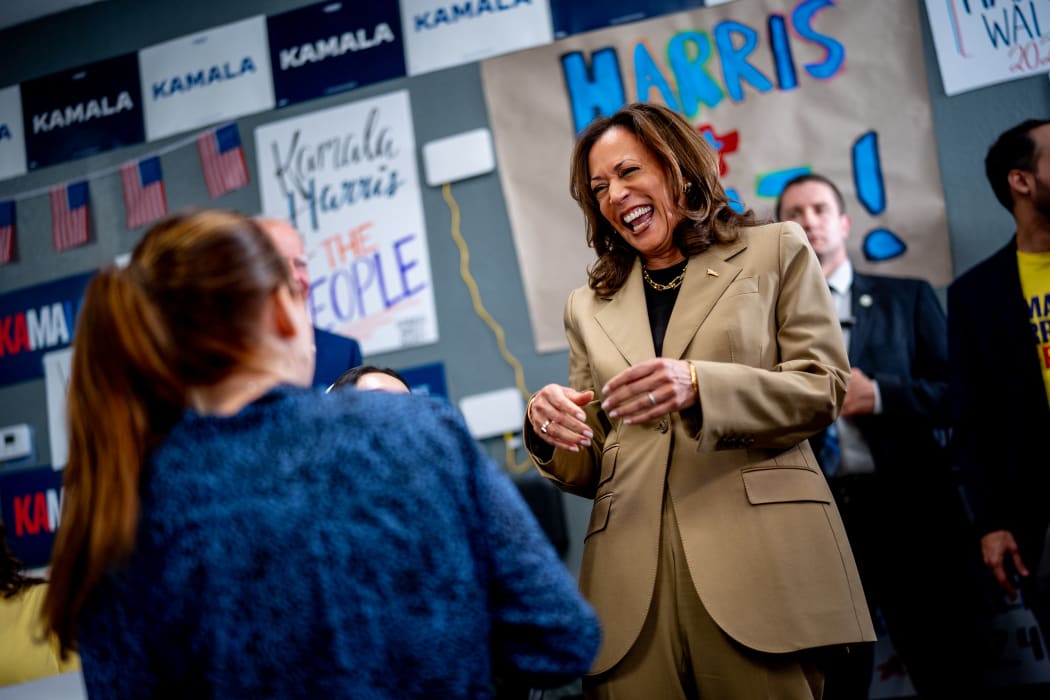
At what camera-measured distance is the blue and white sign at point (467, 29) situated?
307cm

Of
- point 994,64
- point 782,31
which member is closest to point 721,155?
point 782,31

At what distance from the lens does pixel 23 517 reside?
3430mm

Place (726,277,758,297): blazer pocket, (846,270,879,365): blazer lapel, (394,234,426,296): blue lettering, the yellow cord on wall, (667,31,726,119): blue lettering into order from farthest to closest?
(394,234,426,296): blue lettering
the yellow cord on wall
(667,31,726,119): blue lettering
(846,270,879,365): blazer lapel
(726,277,758,297): blazer pocket

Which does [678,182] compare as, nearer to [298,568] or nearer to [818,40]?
[298,568]

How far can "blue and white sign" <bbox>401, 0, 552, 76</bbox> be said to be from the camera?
10.1 feet

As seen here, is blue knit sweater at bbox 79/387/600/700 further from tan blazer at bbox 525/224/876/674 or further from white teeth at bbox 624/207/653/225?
white teeth at bbox 624/207/653/225

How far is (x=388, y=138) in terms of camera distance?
10.5 ft

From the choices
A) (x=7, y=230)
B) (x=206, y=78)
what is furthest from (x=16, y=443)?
(x=206, y=78)

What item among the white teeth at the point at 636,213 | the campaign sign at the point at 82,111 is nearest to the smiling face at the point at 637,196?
the white teeth at the point at 636,213

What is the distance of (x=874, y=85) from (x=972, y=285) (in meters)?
0.77

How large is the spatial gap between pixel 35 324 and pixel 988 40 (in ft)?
11.9

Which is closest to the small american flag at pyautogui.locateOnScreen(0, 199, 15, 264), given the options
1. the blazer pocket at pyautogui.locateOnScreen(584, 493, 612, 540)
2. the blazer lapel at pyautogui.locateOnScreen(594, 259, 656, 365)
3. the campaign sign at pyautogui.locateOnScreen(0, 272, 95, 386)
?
the campaign sign at pyautogui.locateOnScreen(0, 272, 95, 386)

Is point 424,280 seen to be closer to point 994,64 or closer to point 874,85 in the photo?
point 874,85

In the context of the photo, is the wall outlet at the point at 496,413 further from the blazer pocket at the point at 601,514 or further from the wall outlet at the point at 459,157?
the blazer pocket at the point at 601,514
